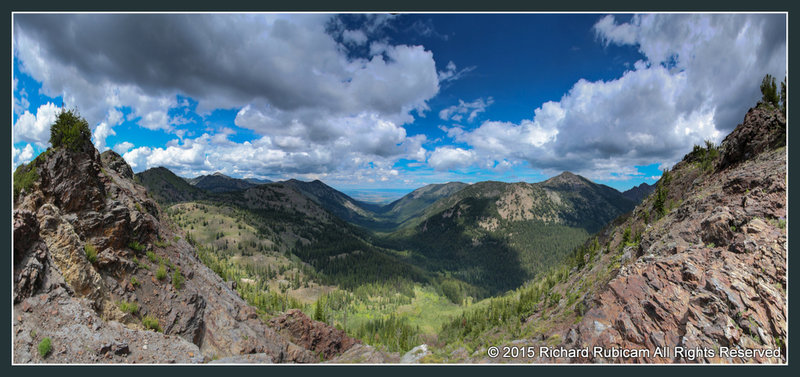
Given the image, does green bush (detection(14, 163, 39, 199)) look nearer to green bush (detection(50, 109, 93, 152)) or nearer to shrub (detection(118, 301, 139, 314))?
green bush (detection(50, 109, 93, 152))

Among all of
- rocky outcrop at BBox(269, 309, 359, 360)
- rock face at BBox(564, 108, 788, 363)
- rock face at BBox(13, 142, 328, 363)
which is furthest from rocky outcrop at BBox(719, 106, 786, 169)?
rocky outcrop at BBox(269, 309, 359, 360)

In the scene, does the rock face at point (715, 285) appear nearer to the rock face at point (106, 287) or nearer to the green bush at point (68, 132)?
the rock face at point (106, 287)

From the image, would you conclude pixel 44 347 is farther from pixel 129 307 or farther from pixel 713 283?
pixel 713 283

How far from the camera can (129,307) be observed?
18.1m

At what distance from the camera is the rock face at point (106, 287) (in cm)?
1245

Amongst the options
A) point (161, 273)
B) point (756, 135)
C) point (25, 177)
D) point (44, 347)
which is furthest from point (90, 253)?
point (756, 135)

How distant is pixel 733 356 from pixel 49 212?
38.2 metres

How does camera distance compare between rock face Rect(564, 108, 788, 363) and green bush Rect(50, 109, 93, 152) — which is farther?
green bush Rect(50, 109, 93, 152)

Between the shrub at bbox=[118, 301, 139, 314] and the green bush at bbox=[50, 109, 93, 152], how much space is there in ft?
46.5

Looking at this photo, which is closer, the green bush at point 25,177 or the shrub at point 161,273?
the green bush at point 25,177

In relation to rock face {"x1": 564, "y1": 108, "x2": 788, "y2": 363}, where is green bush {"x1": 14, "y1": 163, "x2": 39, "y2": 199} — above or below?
above

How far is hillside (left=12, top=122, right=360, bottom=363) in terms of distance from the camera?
12.4 meters

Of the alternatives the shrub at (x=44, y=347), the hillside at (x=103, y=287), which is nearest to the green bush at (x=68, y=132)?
the hillside at (x=103, y=287)

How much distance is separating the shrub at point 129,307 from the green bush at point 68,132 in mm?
14185
